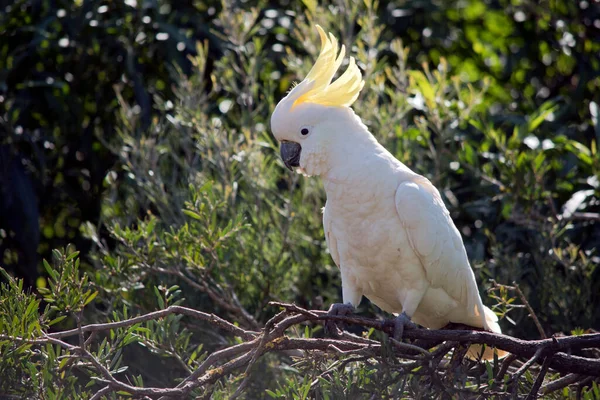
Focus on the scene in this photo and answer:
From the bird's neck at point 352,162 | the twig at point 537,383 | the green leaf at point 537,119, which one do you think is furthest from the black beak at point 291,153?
the green leaf at point 537,119

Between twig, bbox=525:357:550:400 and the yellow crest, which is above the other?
the yellow crest

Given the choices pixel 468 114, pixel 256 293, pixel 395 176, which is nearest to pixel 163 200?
pixel 256 293

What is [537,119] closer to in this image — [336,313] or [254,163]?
[254,163]

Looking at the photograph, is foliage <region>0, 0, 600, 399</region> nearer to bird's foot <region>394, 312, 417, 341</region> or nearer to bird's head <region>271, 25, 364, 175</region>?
bird's foot <region>394, 312, 417, 341</region>

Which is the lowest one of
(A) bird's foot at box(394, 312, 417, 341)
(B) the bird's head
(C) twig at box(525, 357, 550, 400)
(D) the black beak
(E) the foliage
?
(E) the foliage

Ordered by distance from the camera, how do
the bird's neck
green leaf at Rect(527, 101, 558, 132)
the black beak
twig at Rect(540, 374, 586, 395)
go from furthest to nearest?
green leaf at Rect(527, 101, 558, 132)
the black beak
the bird's neck
twig at Rect(540, 374, 586, 395)

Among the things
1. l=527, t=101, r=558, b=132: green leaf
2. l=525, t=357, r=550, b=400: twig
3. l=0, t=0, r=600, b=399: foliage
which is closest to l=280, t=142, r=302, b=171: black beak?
l=0, t=0, r=600, b=399: foliage

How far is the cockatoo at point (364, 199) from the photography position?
2631mm

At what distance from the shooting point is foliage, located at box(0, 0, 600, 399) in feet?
10.2

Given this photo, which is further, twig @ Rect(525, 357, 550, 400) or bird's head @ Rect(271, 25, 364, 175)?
bird's head @ Rect(271, 25, 364, 175)

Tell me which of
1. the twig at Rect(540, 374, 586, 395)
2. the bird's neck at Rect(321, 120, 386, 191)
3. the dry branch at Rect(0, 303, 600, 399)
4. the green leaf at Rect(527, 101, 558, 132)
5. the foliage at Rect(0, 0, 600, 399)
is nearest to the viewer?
the dry branch at Rect(0, 303, 600, 399)

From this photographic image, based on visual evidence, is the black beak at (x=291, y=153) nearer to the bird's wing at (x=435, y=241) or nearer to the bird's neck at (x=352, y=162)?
the bird's neck at (x=352, y=162)

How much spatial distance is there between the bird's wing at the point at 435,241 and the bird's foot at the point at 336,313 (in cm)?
32

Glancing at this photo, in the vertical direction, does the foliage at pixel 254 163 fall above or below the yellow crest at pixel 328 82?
below
